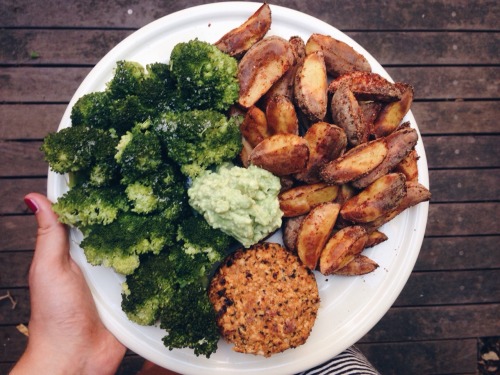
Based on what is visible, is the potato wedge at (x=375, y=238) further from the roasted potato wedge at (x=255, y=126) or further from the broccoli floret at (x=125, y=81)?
the broccoli floret at (x=125, y=81)

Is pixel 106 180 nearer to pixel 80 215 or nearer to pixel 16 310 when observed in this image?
pixel 80 215

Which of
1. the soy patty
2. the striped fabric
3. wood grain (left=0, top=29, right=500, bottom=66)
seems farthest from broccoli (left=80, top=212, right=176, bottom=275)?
wood grain (left=0, top=29, right=500, bottom=66)

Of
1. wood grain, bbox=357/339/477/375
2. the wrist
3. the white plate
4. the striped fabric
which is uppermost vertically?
the white plate

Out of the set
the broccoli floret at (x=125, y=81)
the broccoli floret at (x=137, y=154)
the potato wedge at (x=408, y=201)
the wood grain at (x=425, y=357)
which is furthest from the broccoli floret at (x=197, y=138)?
the wood grain at (x=425, y=357)

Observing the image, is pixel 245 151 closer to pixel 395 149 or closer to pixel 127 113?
pixel 127 113

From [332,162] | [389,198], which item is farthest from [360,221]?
[332,162]

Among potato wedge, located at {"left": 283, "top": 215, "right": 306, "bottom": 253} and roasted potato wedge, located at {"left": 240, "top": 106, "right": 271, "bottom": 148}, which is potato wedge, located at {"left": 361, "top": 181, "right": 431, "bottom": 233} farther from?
roasted potato wedge, located at {"left": 240, "top": 106, "right": 271, "bottom": 148}

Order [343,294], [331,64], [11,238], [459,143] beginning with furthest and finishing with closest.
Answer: [459,143] < [11,238] < [343,294] < [331,64]
